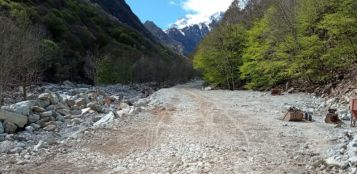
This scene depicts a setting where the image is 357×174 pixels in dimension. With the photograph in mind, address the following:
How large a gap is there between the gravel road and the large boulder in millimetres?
4859

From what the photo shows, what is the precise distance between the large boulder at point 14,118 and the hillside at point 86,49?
53.5 meters

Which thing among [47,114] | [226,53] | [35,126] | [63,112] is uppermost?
[226,53]

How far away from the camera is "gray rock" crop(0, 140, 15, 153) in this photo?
16733mm

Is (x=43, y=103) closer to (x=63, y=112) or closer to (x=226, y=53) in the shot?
(x=63, y=112)

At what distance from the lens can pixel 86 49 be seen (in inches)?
4993

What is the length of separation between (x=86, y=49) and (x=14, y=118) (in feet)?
347

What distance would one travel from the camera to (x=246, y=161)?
1355 cm

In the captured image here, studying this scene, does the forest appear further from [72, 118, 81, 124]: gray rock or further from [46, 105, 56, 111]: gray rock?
[72, 118, 81, 124]: gray rock

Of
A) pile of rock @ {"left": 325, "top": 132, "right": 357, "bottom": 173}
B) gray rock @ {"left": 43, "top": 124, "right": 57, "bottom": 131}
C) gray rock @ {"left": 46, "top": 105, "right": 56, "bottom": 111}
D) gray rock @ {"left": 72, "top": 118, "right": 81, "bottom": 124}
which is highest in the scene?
pile of rock @ {"left": 325, "top": 132, "right": 357, "bottom": 173}

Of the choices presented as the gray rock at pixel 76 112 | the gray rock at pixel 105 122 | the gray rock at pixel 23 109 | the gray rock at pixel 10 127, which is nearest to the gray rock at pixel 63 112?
the gray rock at pixel 76 112

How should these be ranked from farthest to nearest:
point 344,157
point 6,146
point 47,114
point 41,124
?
point 47,114 < point 41,124 < point 6,146 < point 344,157

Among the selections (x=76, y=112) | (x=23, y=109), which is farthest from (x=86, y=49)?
(x=23, y=109)

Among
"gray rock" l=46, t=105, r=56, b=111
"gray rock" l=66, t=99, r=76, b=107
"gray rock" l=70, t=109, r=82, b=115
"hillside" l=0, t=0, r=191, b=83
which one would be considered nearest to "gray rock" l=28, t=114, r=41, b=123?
"gray rock" l=46, t=105, r=56, b=111

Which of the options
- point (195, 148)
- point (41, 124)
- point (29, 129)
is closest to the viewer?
point (195, 148)
